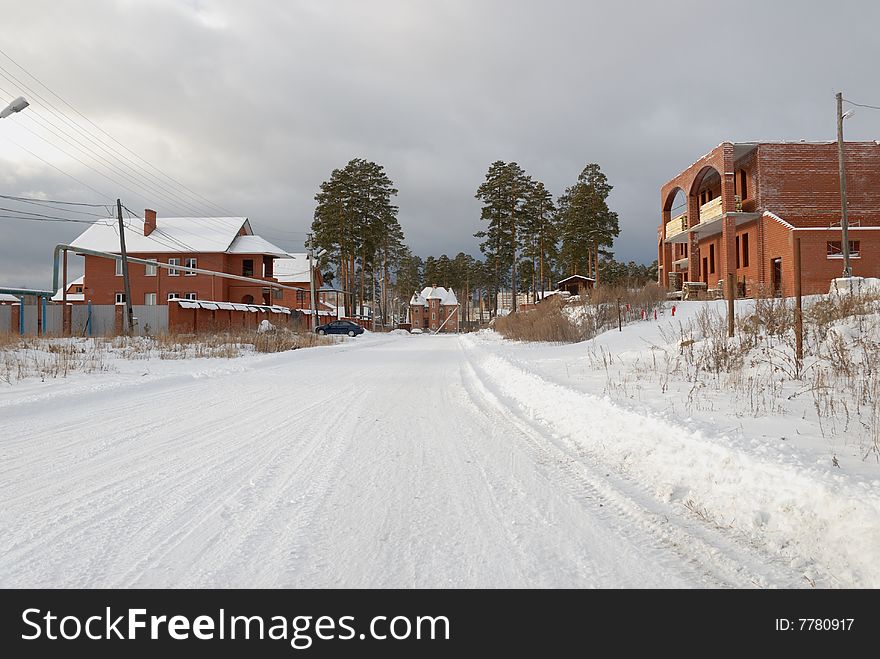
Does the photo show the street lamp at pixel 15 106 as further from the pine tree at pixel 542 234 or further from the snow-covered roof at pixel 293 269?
the snow-covered roof at pixel 293 269

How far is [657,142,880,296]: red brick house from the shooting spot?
93.0ft

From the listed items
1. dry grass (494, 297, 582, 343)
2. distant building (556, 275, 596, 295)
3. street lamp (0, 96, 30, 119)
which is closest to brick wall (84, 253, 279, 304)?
distant building (556, 275, 596, 295)

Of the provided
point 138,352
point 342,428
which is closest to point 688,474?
point 342,428

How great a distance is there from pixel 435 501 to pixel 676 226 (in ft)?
137

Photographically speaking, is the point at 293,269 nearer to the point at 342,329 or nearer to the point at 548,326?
the point at 342,329

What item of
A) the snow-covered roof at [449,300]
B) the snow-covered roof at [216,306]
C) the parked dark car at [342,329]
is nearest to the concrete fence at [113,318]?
the snow-covered roof at [216,306]

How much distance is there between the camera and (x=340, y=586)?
282 cm

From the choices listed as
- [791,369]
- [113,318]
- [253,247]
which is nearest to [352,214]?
[253,247]

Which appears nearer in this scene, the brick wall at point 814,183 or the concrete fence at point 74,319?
the brick wall at point 814,183

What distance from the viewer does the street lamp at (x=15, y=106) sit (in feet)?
49.0

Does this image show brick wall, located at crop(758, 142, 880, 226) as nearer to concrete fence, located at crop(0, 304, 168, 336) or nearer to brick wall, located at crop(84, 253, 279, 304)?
concrete fence, located at crop(0, 304, 168, 336)

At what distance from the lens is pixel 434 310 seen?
9900cm
